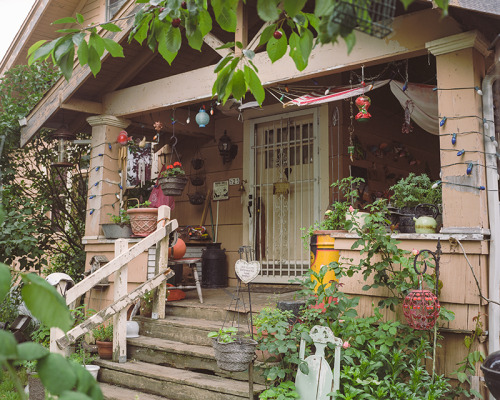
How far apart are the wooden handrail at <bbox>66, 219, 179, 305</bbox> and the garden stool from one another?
2.21 m

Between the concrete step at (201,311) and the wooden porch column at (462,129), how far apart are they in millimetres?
2367

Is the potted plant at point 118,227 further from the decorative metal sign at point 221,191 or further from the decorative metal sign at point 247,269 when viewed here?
the decorative metal sign at point 247,269

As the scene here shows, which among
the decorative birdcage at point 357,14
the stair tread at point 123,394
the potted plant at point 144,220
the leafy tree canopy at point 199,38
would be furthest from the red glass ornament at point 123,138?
the decorative birdcage at point 357,14

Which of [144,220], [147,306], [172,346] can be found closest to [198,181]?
[144,220]

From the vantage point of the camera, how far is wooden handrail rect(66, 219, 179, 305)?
200 inches

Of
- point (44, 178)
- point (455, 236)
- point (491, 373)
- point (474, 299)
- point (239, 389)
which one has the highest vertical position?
point (44, 178)

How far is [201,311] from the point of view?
230 inches

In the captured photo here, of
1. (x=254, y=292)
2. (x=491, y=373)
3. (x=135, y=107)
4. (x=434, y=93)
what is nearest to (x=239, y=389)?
(x=491, y=373)

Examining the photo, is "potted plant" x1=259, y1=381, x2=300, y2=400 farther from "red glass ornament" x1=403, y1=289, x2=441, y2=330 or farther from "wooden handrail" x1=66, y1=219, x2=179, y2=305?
"wooden handrail" x1=66, y1=219, x2=179, y2=305

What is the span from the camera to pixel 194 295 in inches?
276

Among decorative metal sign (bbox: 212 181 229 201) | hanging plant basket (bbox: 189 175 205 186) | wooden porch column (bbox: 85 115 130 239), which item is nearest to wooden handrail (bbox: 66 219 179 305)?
wooden porch column (bbox: 85 115 130 239)

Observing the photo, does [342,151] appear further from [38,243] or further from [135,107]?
[38,243]

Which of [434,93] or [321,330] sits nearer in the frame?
[321,330]

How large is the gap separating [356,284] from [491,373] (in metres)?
1.48
